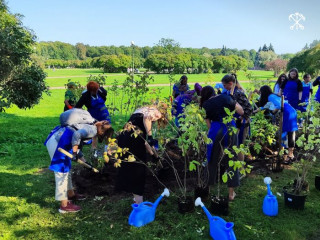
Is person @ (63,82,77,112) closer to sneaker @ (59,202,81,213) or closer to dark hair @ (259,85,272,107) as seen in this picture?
sneaker @ (59,202,81,213)

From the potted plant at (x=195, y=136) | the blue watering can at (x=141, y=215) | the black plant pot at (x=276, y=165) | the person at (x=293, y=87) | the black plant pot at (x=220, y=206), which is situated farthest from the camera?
the person at (x=293, y=87)

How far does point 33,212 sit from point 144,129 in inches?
70.0

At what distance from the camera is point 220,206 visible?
11.1 feet

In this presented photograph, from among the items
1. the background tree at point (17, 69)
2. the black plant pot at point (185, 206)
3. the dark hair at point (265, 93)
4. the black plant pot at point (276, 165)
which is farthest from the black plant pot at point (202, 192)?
the background tree at point (17, 69)

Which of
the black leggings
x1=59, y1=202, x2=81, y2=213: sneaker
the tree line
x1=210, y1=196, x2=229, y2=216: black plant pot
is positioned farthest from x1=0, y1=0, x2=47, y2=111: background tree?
the tree line

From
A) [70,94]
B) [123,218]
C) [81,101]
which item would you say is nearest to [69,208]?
[123,218]

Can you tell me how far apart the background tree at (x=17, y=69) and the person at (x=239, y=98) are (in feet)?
14.6

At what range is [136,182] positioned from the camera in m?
3.47

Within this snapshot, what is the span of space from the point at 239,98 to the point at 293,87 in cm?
368

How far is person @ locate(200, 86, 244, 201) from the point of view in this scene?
346 cm

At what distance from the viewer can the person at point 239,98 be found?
3682 millimetres

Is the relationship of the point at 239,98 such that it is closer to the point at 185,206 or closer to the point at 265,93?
the point at 265,93

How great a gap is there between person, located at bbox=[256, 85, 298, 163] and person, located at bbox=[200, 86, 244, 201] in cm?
165

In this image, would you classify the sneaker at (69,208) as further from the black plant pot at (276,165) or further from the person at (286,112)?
the person at (286,112)
